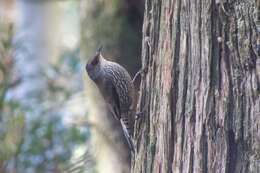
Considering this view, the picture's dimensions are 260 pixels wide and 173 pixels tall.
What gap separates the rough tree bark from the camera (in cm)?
276

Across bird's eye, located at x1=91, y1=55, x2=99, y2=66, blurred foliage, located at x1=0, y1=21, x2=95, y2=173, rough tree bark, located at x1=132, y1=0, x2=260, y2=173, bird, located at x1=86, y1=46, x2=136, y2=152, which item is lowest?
blurred foliage, located at x1=0, y1=21, x2=95, y2=173

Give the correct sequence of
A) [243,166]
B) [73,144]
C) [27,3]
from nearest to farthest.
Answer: [243,166] < [73,144] < [27,3]

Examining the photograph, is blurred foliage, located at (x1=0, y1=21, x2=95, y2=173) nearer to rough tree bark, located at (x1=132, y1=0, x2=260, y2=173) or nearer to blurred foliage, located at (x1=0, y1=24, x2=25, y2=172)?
blurred foliage, located at (x1=0, y1=24, x2=25, y2=172)

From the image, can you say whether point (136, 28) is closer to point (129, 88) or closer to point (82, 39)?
point (82, 39)

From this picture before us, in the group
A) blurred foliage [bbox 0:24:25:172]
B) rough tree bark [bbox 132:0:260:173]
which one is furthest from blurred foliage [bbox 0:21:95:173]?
rough tree bark [bbox 132:0:260:173]

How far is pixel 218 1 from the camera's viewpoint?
2811 millimetres

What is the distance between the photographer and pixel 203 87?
2.87 metres

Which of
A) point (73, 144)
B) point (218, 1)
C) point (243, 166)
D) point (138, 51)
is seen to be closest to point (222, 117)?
point (243, 166)

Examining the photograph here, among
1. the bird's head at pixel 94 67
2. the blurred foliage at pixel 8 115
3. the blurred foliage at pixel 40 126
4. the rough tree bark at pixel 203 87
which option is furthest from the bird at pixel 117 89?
the rough tree bark at pixel 203 87

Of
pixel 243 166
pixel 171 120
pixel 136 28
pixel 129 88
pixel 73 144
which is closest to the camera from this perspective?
pixel 243 166

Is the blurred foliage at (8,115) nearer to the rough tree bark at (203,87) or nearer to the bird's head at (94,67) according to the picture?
the bird's head at (94,67)

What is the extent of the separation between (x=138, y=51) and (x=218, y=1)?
317cm

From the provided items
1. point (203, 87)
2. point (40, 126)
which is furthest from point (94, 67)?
point (203, 87)

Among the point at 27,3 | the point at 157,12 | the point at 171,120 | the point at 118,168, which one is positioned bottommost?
the point at 118,168
